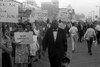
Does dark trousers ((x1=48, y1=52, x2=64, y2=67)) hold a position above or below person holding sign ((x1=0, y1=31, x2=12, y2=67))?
below

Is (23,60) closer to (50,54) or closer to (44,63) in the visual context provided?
(50,54)

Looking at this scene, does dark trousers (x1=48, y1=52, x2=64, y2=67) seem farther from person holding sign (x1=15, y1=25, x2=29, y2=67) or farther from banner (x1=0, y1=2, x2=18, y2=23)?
banner (x1=0, y1=2, x2=18, y2=23)

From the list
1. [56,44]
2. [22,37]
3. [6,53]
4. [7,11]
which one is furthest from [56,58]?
[7,11]

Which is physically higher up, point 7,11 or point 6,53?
point 7,11

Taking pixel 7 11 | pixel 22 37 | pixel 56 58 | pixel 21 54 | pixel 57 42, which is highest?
pixel 7 11

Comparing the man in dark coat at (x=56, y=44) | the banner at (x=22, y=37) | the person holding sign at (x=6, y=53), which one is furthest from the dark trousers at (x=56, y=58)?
the person holding sign at (x=6, y=53)

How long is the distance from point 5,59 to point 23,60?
2.95ft

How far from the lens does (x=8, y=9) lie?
5.35 metres

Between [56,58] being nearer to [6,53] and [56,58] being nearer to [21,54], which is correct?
[21,54]

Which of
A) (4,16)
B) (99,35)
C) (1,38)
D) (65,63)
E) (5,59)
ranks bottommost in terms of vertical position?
(99,35)

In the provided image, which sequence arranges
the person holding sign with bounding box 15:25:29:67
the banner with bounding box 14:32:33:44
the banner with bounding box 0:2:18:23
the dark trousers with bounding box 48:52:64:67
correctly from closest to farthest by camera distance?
the banner with bounding box 0:2:18:23 < the banner with bounding box 14:32:33:44 < the person holding sign with bounding box 15:25:29:67 < the dark trousers with bounding box 48:52:64:67

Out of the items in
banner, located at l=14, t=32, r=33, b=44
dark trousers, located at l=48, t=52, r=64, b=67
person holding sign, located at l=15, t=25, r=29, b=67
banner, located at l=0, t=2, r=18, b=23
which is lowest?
dark trousers, located at l=48, t=52, r=64, b=67

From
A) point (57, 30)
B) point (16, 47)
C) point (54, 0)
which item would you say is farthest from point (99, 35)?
point (16, 47)

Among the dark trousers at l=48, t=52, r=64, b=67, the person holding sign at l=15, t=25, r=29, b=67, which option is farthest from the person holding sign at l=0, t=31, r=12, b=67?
the dark trousers at l=48, t=52, r=64, b=67
